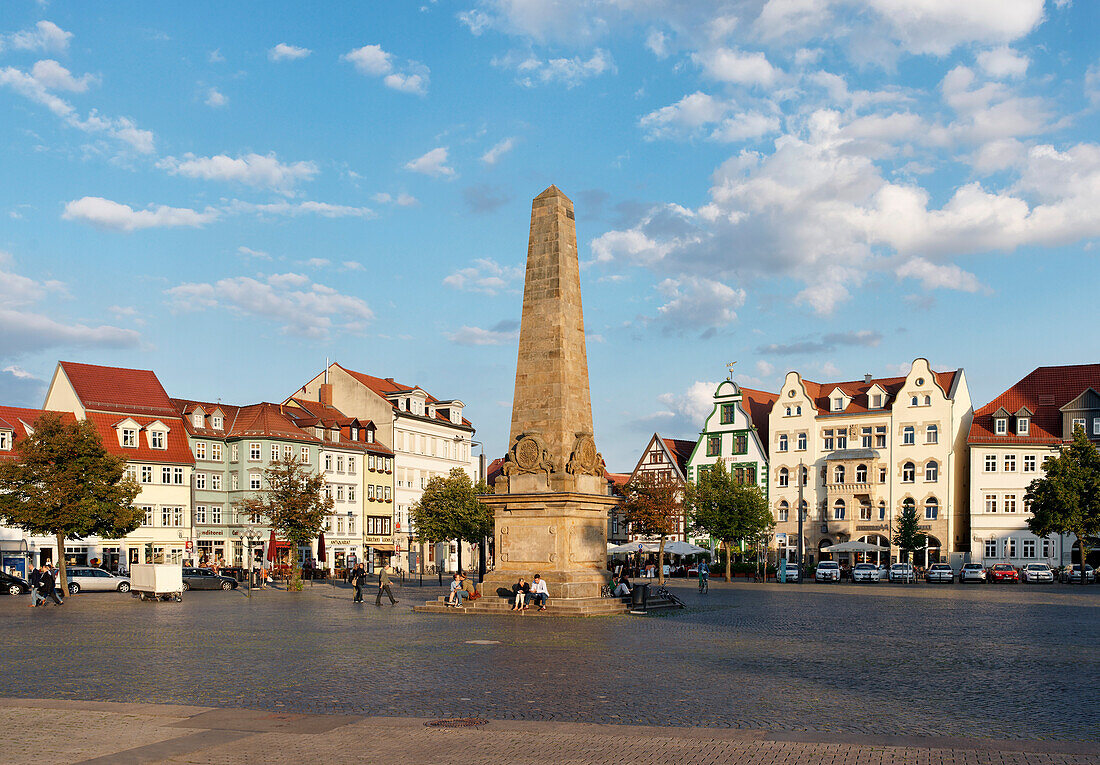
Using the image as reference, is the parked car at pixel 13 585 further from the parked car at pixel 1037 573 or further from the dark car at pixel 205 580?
the parked car at pixel 1037 573

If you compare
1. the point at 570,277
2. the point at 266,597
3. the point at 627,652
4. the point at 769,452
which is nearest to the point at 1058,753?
the point at 627,652

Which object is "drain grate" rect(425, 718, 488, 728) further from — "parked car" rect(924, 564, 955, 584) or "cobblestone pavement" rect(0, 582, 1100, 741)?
"parked car" rect(924, 564, 955, 584)

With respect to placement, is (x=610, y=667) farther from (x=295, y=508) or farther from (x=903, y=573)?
(x=903, y=573)

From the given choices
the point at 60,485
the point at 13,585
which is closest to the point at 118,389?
the point at 13,585

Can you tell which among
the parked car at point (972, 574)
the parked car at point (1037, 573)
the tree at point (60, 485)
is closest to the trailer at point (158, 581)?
the tree at point (60, 485)

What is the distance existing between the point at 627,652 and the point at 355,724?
9.03 meters

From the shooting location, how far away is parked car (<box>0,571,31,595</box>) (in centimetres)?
5344

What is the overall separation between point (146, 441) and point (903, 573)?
1921 inches

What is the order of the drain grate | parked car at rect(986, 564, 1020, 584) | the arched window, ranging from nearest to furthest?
the drain grate
parked car at rect(986, 564, 1020, 584)
the arched window

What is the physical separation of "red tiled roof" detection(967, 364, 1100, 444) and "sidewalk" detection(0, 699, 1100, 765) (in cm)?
7661

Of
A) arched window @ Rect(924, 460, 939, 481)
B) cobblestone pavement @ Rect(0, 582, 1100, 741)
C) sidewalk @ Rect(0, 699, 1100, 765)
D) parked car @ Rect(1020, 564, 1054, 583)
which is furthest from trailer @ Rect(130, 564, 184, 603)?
arched window @ Rect(924, 460, 939, 481)

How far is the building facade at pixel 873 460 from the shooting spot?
84.2 m

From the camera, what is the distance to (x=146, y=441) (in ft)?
240

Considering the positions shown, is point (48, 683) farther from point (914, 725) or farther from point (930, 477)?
point (930, 477)
